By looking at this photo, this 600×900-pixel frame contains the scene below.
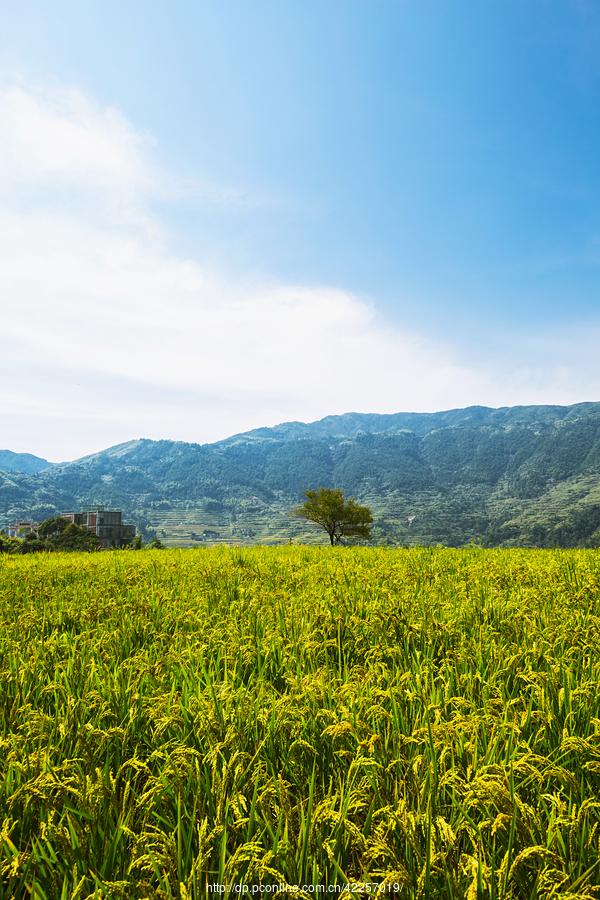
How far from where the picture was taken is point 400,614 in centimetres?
606

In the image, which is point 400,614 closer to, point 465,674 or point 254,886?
point 465,674

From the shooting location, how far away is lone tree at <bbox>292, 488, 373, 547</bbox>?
273 feet

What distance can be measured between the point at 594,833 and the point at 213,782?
2.03 m

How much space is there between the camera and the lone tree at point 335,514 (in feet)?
273

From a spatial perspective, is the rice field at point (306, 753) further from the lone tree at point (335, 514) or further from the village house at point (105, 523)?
the village house at point (105, 523)

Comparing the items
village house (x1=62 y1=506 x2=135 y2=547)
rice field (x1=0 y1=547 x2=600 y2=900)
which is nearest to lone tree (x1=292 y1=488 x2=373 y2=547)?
rice field (x1=0 y1=547 x2=600 y2=900)

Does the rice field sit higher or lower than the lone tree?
higher

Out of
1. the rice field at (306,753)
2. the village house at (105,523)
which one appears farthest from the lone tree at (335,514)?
the village house at (105,523)

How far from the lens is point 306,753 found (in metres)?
3.03

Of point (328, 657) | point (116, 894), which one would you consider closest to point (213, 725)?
point (116, 894)

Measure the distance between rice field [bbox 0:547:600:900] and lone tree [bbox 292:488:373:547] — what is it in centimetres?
7680

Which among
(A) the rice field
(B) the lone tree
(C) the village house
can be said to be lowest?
(C) the village house

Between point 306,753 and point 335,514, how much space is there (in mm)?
81913

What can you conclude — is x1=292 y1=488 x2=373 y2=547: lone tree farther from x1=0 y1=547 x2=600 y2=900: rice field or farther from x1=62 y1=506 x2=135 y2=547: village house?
x1=62 y1=506 x2=135 y2=547: village house
